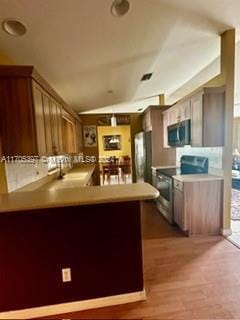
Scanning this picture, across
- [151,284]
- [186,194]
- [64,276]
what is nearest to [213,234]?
[186,194]

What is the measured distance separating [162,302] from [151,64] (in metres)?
3.31

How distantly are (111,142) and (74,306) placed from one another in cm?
892

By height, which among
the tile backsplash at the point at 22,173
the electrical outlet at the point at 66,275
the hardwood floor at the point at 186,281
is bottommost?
the hardwood floor at the point at 186,281

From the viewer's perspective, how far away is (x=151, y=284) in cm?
223

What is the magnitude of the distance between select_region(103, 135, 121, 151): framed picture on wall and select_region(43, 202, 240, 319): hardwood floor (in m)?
7.50

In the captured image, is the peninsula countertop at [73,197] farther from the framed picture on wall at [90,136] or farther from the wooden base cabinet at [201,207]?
the framed picture on wall at [90,136]

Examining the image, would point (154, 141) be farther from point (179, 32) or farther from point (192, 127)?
point (179, 32)

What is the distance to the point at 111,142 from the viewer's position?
34.7 feet

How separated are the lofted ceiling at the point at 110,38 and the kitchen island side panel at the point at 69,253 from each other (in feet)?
5.33

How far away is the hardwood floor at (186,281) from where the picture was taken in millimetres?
1853

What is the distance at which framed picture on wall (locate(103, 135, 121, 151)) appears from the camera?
10586 millimetres

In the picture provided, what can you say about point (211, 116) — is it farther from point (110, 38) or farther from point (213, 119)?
point (110, 38)

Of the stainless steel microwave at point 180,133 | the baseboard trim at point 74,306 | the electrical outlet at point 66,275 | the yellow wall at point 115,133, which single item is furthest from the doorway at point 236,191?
the yellow wall at point 115,133

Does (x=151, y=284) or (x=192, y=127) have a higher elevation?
(x=192, y=127)
